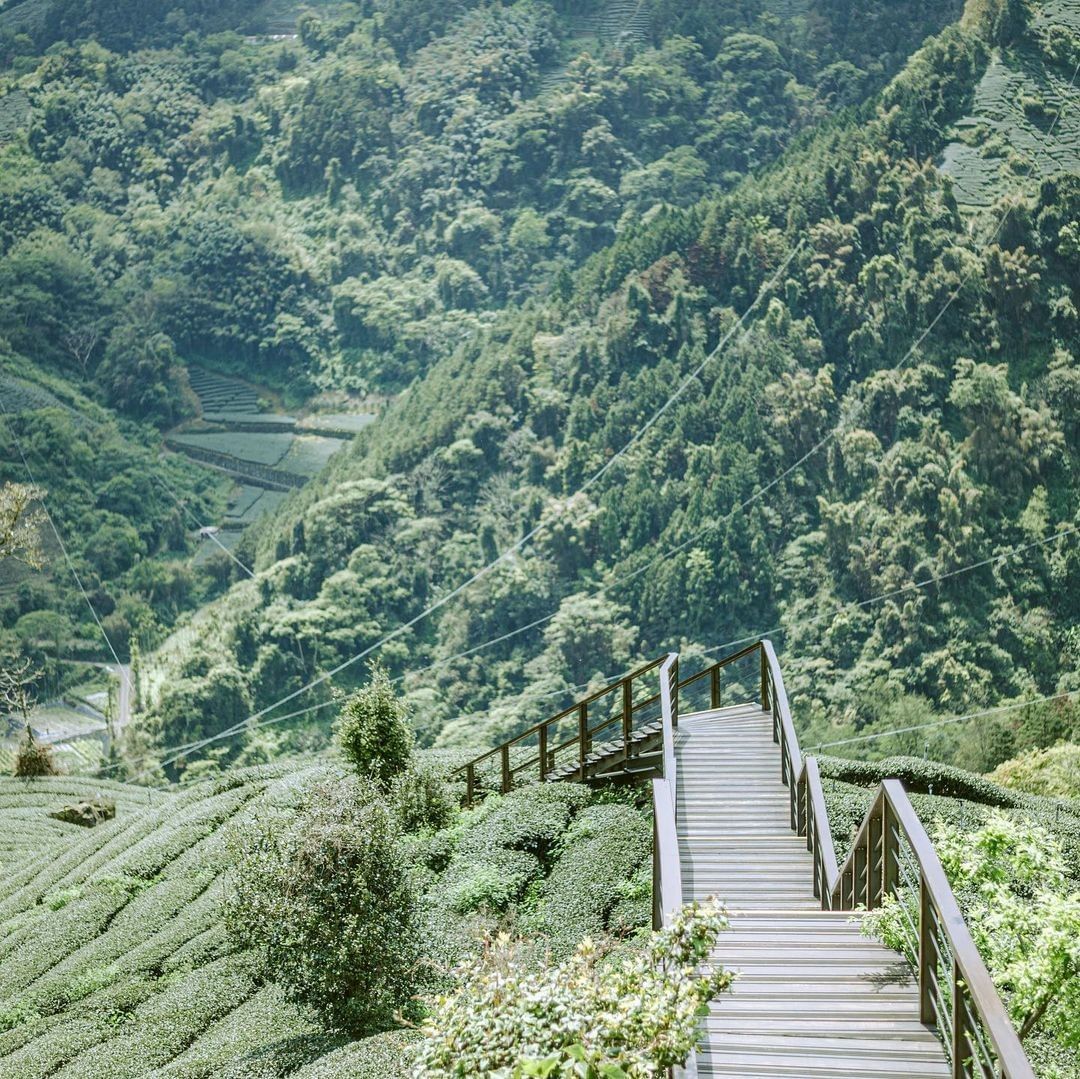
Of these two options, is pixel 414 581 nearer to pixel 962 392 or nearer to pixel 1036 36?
pixel 962 392

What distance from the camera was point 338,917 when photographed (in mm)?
10852

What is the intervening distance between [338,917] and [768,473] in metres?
41.8

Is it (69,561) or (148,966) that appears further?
(69,561)

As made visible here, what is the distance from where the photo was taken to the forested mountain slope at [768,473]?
4344cm

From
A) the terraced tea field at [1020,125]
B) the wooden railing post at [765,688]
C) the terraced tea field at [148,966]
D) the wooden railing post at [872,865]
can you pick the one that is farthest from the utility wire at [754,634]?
the wooden railing post at [872,865]

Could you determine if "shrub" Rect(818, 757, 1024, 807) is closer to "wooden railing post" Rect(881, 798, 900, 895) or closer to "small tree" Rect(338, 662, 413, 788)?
"small tree" Rect(338, 662, 413, 788)

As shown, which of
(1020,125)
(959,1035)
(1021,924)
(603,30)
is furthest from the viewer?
(603,30)

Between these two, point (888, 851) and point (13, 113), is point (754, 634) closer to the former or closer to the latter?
point (888, 851)

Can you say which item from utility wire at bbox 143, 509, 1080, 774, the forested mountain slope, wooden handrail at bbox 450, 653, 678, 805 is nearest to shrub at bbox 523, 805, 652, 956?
wooden handrail at bbox 450, 653, 678, 805

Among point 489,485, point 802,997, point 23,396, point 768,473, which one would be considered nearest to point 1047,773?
point 802,997

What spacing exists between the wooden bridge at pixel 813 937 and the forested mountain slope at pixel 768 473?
25475 mm

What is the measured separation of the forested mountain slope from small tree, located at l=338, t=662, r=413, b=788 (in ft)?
73.6

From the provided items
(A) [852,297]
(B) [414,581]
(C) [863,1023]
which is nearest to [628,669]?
(B) [414,581]

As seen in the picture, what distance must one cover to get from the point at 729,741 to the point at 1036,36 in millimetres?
56998
